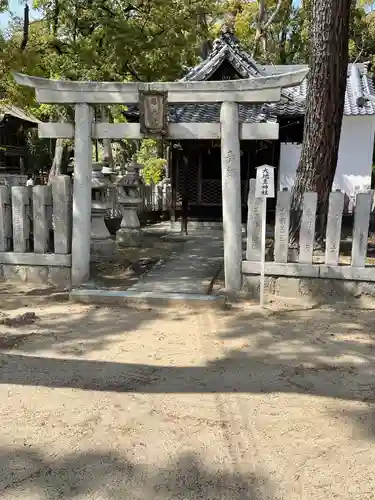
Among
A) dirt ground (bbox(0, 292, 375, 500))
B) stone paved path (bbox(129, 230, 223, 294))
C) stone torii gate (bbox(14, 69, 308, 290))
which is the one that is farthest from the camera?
stone paved path (bbox(129, 230, 223, 294))

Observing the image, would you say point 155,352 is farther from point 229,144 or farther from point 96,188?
point 96,188

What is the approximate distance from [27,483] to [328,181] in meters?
5.60

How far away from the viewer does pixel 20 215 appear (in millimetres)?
6613

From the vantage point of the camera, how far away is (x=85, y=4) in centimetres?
1323

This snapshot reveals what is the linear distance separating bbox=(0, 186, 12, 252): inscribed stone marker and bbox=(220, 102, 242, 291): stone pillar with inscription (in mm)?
3163

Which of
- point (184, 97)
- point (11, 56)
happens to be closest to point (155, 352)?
point (184, 97)

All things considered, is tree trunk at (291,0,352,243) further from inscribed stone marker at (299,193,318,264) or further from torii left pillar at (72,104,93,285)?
torii left pillar at (72,104,93,285)

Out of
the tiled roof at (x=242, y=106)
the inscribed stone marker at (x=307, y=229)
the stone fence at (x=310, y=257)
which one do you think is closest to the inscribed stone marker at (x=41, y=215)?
the stone fence at (x=310, y=257)

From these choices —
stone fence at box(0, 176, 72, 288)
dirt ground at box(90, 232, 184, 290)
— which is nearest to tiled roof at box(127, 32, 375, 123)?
dirt ground at box(90, 232, 184, 290)

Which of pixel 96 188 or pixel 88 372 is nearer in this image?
pixel 88 372

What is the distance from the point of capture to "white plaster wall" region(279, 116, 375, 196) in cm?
1431

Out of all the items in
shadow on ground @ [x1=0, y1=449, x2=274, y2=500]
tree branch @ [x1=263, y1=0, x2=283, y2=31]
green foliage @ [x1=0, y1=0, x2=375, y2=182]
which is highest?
tree branch @ [x1=263, y1=0, x2=283, y2=31]

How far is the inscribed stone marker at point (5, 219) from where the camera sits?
21.8 feet

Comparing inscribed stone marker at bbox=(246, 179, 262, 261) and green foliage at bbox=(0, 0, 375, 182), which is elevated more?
green foliage at bbox=(0, 0, 375, 182)
